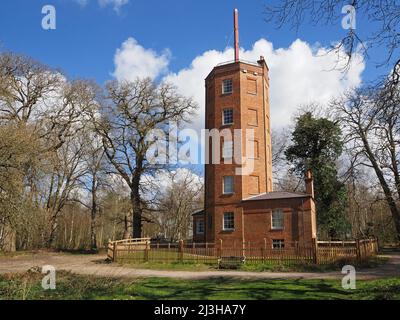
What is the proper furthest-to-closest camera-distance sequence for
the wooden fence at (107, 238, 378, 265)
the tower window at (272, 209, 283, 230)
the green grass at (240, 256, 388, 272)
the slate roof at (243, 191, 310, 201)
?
the tower window at (272, 209, 283, 230), the slate roof at (243, 191, 310, 201), the wooden fence at (107, 238, 378, 265), the green grass at (240, 256, 388, 272)

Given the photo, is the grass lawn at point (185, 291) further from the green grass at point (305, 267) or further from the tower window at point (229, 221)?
the tower window at point (229, 221)

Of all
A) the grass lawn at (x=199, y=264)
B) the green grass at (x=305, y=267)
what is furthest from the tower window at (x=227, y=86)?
the green grass at (x=305, y=267)

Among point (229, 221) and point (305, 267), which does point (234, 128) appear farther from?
point (305, 267)

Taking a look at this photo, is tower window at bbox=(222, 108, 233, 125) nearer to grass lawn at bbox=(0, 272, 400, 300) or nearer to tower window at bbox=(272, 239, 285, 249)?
tower window at bbox=(272, 239, 285, 249)

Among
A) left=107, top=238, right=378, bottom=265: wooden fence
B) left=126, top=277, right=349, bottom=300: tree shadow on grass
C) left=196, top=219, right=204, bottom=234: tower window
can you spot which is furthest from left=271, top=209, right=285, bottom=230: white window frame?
left=126, top=277, right=349, bottom=300: tree shadow on grass

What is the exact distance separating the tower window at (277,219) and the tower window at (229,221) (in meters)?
3.40

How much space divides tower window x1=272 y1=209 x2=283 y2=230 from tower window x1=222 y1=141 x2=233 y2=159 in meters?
5.97

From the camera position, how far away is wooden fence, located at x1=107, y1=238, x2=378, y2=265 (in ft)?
73.4

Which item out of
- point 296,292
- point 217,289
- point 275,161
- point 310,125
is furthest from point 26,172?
point 275,161

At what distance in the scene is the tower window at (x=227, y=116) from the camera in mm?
32500

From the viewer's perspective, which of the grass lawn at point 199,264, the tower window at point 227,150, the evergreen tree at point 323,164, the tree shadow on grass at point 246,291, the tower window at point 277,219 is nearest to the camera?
the tree shadow on grass at point 246,291

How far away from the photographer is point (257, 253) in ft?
78.9

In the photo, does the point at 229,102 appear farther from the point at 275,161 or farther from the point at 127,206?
the point at 275,161
